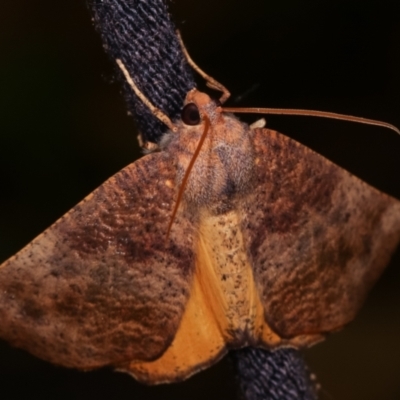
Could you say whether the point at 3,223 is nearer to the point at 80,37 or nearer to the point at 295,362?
the point at 80,37

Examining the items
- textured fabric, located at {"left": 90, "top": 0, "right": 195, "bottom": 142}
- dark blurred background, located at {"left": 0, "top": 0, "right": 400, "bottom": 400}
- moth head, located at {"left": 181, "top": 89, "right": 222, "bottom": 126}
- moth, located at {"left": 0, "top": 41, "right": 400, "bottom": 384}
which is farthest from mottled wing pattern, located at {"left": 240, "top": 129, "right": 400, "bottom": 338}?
dark blurred background, located at {"left": 0, "top": 0, "right": 400, "bottom": 400}

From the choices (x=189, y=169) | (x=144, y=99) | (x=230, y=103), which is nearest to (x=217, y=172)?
(x=189, y=169)

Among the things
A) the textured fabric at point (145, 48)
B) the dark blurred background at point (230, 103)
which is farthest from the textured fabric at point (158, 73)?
the dark blurred background at point (230, 103)

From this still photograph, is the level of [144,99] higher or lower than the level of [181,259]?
higher

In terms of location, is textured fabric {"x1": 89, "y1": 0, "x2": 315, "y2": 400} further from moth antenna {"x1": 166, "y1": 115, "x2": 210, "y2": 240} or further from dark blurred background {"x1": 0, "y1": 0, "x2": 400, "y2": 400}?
dark blurred background {"x1": 0, "y1": 0, "x2": 400, "y2": 400}

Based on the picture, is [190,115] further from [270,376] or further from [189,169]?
[270,376]
